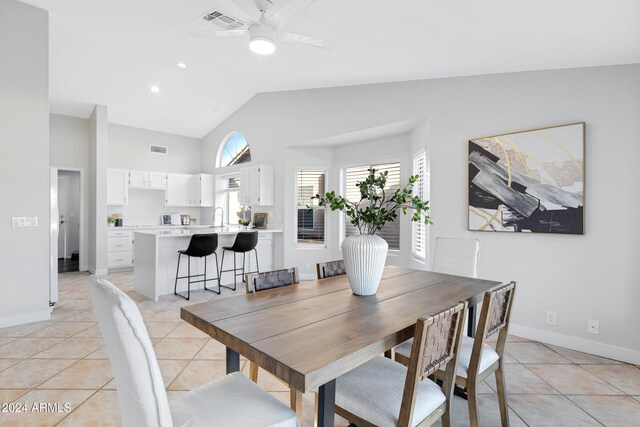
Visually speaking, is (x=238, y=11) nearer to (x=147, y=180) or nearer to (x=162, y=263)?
(x=162, y=263)

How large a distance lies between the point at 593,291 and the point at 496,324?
73.8 inches

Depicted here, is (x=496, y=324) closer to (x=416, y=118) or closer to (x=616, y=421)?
(x=616, y=421)

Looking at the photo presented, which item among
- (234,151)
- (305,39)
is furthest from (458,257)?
(234,151)

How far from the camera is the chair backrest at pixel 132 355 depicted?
901 mm

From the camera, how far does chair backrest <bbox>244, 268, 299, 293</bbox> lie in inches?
75.7

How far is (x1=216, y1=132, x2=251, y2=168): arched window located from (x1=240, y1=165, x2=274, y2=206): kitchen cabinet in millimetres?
788

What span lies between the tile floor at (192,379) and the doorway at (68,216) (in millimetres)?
5122

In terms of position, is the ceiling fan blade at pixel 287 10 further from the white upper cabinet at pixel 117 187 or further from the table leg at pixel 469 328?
the white upper cabinet at pixel 117 187

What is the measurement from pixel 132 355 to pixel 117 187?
22.2 feet

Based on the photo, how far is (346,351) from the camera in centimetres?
112

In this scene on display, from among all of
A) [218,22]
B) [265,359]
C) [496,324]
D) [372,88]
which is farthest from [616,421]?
[218,22]

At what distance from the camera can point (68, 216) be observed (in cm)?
770

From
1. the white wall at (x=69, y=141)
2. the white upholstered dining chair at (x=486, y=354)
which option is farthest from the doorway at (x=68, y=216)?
the white upholstered dining chair at (x=486, y=354)

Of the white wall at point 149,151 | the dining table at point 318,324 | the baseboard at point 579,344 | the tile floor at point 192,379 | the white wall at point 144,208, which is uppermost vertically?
the white wall at point 149,151
